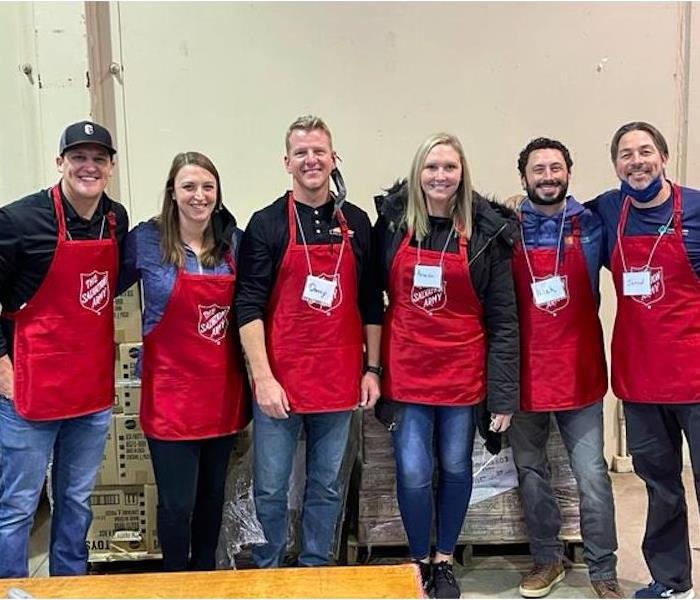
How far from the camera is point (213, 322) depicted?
2139mm

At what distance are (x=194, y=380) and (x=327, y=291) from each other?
46 centimetres

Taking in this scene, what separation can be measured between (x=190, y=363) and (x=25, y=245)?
1.78ft

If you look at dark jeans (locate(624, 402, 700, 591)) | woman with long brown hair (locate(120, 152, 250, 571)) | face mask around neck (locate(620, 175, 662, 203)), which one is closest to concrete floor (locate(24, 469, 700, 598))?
dark jeans (locate(624, 402, 700, 591))

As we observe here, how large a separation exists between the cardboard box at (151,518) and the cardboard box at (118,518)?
1cm

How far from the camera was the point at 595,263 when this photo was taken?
2324 millimetres

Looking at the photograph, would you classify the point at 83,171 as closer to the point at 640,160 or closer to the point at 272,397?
the point at 272,397

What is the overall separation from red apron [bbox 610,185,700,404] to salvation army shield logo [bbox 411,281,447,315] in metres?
0.54

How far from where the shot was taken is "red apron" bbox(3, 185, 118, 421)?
1984mm

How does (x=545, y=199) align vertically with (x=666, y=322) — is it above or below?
above

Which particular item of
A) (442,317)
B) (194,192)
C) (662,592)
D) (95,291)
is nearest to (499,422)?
(442,317)

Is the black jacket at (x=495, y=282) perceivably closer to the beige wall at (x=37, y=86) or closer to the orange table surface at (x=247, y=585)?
the orange table surface at (x=247, y=585)

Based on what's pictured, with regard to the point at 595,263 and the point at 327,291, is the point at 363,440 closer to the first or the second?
the point at 327,291

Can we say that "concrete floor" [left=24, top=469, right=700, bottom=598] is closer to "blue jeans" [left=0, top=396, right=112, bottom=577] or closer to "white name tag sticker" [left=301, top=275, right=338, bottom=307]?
"blue jeans" [left=0, top=396, right=112, bottom=577]

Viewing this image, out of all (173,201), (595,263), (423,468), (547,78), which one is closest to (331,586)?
(423,468)
